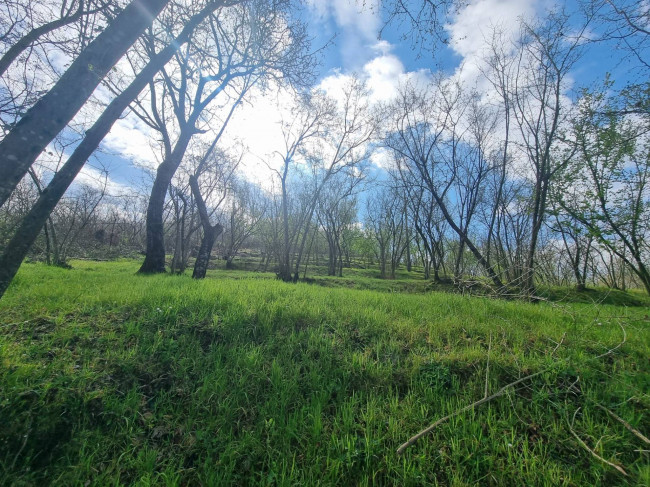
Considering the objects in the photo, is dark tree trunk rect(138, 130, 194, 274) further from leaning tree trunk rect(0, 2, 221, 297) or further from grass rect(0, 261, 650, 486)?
leaning tree trunk rect(0, 2, 221, 297)

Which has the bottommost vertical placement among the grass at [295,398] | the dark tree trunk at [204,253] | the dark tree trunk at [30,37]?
the grass at [295,398]

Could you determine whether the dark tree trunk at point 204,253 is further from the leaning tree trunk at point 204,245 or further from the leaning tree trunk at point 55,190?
the leaning tree trunk at point 55,190

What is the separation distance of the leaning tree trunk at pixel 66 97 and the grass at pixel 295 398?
194 centimetres

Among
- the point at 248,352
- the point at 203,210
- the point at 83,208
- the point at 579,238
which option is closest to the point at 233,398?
the point at 248,352

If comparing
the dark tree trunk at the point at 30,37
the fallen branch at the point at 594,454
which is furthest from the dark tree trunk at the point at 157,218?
the fallen branch at the point at 594,454

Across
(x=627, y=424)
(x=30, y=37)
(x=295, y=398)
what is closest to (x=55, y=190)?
(x=30, y=37)

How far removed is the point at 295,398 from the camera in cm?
251

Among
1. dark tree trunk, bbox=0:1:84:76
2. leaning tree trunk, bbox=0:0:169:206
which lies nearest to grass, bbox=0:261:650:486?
leaning tree trunk, bbox=0:0:169:206

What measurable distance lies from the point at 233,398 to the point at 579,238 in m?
26.5

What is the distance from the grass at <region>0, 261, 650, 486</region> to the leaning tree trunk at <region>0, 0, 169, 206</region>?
1940 millimetres

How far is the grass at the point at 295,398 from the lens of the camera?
1.81 metres

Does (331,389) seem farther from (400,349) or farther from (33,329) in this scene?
(33,329)

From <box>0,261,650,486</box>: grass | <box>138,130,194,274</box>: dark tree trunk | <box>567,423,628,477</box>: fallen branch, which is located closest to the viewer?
<box>567,423,628,477</box>: fallen branch

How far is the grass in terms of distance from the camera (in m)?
1.81
